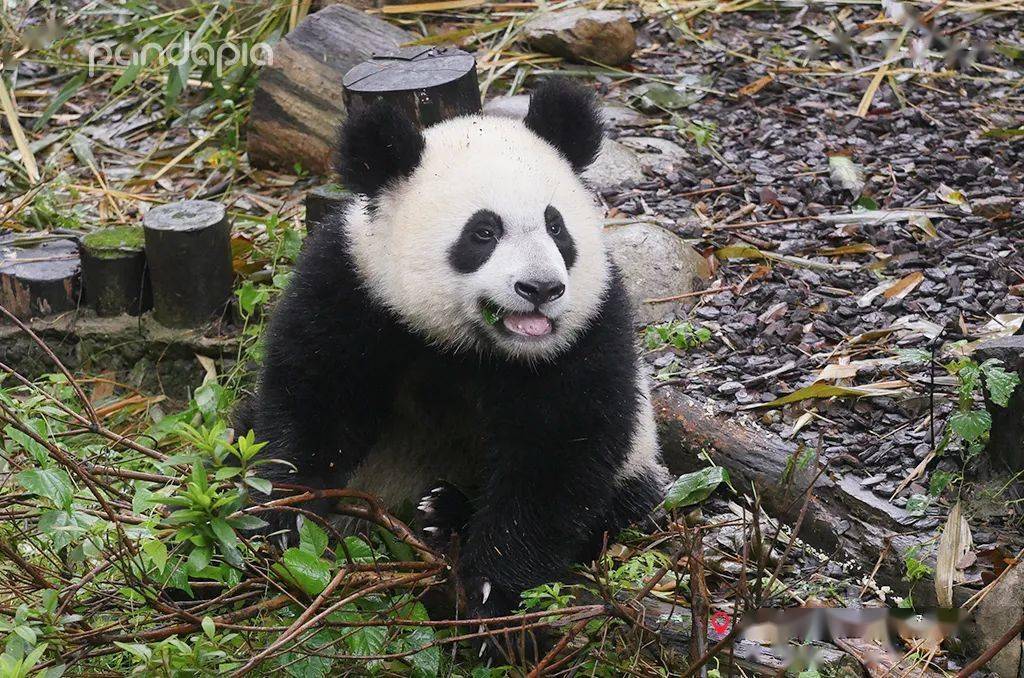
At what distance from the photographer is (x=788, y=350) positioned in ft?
17.3

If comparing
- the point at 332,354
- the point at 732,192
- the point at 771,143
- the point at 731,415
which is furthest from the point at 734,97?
the point at 332,354

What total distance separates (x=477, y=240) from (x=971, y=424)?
1.99 m

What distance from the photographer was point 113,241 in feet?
18.6

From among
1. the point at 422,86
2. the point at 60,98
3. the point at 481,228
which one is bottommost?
the point at 60,98

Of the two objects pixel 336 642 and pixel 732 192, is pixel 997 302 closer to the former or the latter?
pixel 732 192

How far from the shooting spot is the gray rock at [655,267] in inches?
222

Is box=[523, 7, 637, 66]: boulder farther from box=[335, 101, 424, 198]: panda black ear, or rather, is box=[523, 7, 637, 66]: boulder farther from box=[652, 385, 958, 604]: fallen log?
box=[335, 101, 424, 198]: panda black ear

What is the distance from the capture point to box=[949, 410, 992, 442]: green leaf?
4.10 meters

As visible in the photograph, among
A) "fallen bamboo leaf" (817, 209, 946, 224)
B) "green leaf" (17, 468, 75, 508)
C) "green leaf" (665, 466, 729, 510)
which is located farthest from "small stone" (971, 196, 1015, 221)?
"green leaf" (17, 468, 75, 508)

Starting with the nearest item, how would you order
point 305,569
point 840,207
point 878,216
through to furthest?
point 305,569 → point 878,216 → point 840,207

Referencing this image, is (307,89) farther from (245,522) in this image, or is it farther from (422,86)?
(245,522)

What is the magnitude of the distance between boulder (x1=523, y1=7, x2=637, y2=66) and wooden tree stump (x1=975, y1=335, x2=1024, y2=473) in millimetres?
4230

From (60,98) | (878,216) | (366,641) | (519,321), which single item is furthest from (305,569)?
(60,98)

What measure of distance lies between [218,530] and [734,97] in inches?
216
